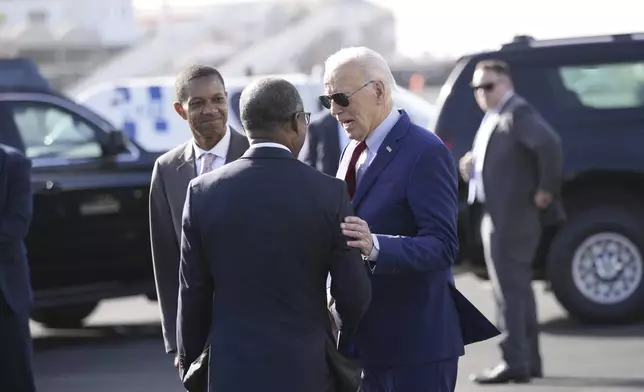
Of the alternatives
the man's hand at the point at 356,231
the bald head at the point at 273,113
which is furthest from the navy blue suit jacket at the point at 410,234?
the bald head at the point at 273,113

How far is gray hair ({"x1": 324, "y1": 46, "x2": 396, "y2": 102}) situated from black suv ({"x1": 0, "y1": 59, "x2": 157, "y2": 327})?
237 inches

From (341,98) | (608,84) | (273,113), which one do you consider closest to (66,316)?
(608,84)

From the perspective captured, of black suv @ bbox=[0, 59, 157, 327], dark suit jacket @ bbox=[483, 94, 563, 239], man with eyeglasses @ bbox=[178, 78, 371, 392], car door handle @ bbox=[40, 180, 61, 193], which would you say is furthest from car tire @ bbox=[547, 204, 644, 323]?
man with eyeglasses @ bbox=[178, 78, 371, 392]

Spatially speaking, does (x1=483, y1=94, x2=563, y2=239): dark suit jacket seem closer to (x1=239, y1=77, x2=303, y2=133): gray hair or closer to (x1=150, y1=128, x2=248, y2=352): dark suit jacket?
(x1=150, y1=128, x2=248, y2=352): dark suit jacket

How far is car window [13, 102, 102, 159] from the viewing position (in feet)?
36.5

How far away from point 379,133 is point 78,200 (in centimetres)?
623

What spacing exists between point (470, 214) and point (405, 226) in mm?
6411

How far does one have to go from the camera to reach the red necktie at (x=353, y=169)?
516 cm

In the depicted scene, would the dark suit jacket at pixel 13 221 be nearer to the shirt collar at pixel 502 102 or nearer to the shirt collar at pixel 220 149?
the shirt collar at pixel 220 149

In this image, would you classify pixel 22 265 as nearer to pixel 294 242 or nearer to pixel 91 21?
pixel 294 242

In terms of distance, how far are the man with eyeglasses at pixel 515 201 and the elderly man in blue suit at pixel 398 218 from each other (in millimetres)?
4038

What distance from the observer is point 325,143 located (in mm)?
12648

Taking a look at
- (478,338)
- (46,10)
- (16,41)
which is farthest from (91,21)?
(478,338)

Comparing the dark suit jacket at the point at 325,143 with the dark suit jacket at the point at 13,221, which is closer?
the dark suit jacket at the point at 13,221
